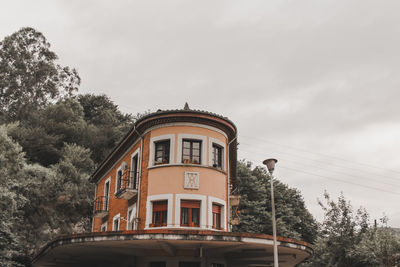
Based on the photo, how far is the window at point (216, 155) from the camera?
757 inches

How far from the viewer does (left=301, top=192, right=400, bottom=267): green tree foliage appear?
2461 centimetres

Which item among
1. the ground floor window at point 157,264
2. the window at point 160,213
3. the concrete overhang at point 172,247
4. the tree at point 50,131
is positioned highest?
the tree at point 50,131

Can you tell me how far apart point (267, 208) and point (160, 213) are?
30.4m

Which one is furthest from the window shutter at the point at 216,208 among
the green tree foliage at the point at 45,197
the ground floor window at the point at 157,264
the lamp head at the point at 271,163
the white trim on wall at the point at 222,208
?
the green tree foliage at the point at 45,197

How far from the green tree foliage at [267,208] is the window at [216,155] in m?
22.3

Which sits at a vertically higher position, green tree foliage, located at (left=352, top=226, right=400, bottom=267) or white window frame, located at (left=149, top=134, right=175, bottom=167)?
white window frame, located at (left=149, top=134, right=175, bottom=167)

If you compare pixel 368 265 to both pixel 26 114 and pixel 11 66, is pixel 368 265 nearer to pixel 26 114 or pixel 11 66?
pixel 26 114

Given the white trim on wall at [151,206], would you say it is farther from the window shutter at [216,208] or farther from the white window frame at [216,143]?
the white window frame at [216,143]

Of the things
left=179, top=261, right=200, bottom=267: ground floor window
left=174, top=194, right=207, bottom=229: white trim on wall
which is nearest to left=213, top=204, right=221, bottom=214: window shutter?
left=174, top=194, right=207, bottom=229: white trim on wall

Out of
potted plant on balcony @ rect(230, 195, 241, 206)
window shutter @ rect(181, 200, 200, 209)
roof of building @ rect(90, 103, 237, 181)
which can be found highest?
roof of building @ rect(90, 103, 237, 181)

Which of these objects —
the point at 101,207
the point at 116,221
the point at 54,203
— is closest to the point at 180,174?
the point at 116,221

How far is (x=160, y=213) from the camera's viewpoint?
1780cm

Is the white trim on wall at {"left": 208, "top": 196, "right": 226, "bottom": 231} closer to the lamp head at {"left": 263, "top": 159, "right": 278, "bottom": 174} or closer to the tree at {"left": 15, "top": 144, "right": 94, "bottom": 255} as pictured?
the lamp head at {"left": 263, "top": 159, "right": 278, "bottom": 174}

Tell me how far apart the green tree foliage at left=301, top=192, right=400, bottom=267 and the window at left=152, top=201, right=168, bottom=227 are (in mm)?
14248
